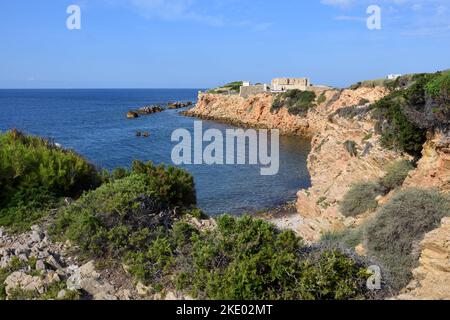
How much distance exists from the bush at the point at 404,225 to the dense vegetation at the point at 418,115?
3561 millimetres

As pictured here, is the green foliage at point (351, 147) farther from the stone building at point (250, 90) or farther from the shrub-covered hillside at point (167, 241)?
the stone building at point (250, 90)

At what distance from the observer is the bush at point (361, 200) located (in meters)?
13.1

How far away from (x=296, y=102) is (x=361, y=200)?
43663 millimetres

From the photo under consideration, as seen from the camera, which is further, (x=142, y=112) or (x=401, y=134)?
(x=142, y=112)

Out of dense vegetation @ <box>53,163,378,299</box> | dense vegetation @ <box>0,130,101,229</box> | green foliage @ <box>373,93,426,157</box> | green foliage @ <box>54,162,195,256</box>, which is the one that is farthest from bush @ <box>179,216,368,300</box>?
green foliage @ <box>373,93,426,157</box>

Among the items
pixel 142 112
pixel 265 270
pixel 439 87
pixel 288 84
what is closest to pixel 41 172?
pixel 265 270

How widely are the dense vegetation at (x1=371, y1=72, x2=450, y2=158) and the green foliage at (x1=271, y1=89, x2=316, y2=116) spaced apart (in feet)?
125

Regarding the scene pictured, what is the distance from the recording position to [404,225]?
27.2ft

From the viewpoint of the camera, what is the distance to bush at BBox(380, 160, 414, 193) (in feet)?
43.6

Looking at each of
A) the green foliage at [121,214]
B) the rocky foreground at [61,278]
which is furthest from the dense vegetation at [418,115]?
the rocky foreground at [61,278]

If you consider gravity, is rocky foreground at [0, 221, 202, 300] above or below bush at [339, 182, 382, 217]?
above

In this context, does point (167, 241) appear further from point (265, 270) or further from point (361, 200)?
point (361, 200)

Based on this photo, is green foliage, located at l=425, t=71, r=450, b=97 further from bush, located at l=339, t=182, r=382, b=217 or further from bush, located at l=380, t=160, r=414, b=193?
bush, located at l=339, t=182, r=382, b=217
